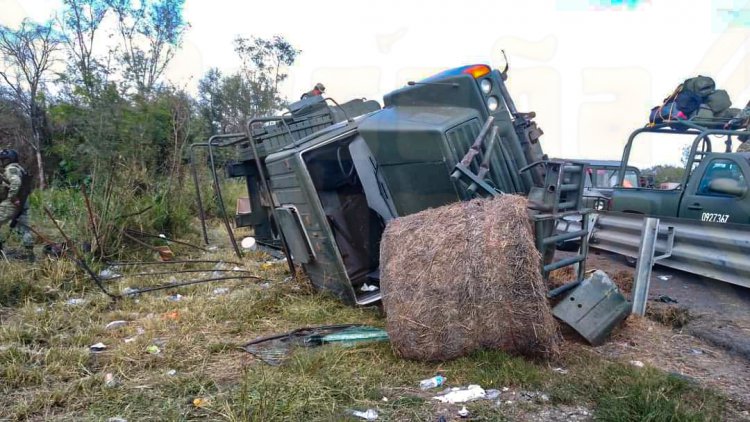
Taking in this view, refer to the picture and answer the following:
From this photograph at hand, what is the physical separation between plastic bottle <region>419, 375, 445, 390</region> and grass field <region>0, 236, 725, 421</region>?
0.05 metres

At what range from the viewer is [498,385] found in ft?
8.98

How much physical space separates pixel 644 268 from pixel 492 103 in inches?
70.0

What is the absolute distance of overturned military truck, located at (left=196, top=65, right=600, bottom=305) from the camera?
363 cm

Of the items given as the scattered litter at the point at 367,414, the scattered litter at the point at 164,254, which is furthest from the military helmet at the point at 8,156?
the scattered litter at the point at 367,414

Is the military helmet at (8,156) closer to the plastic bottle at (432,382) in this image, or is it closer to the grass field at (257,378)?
the grass field at (257,378)

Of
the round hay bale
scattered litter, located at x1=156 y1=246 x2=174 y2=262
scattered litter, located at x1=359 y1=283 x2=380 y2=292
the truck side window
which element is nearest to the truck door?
the truck side window

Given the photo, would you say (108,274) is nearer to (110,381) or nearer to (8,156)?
(8,156)

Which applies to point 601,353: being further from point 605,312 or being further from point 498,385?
point 498,385

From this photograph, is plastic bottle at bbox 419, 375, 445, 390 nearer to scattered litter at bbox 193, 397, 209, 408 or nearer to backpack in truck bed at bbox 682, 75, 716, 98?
scattered litter at bbox 193, 397, 209, 408

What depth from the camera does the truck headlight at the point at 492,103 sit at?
422 centimetres

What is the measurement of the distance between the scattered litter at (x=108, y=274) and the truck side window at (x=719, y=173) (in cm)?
653

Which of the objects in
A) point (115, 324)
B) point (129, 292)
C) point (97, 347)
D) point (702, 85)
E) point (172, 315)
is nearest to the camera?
point (97, 347)

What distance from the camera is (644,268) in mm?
3977

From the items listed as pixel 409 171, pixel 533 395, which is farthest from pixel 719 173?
pixel 533 395
